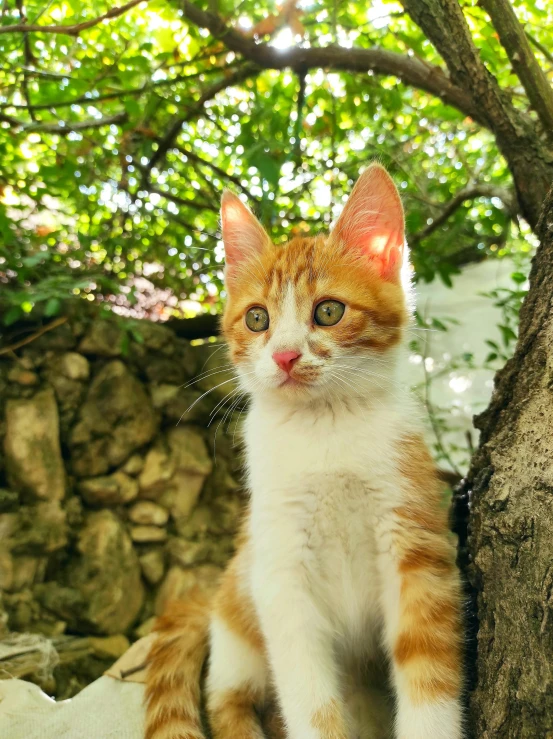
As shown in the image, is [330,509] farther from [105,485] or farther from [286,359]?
[105,485]

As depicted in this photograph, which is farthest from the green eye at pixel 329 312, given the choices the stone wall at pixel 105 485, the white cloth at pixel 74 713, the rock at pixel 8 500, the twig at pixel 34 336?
the rock at pixel 8 500

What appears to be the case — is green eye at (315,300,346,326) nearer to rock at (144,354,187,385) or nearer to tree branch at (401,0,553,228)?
tree branch at (401,0,553,228)

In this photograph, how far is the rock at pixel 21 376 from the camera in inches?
101

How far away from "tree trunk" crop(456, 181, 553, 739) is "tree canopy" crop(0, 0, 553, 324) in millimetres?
753

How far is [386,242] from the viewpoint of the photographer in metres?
1.66

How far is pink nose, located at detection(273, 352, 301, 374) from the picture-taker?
1.45 metres

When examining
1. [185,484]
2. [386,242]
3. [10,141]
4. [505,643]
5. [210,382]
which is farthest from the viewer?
[210,382]

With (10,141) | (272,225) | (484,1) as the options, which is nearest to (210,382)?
(272,225)

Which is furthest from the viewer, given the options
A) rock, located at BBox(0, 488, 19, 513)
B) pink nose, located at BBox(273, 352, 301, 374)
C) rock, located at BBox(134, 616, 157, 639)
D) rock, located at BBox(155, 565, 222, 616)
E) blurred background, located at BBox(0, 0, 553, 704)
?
rock, located at BBox(155, 565, 222, 616)

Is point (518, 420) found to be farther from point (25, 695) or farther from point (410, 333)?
point (25, 695)

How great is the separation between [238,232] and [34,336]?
45.9 inches

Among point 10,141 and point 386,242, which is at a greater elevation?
point 10,141

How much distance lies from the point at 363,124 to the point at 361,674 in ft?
7.36

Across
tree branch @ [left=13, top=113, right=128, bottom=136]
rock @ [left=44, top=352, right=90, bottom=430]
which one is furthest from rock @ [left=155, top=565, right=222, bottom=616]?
tree branch @ [left=13, top=113, right=128, bottom=136]
